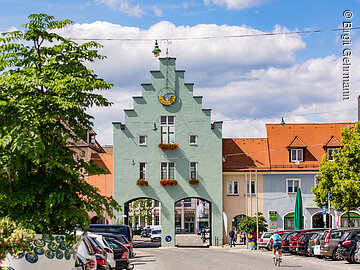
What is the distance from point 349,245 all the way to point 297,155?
A: 34818mm

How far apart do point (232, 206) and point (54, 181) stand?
50.0 metres

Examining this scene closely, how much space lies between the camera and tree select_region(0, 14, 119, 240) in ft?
41.8

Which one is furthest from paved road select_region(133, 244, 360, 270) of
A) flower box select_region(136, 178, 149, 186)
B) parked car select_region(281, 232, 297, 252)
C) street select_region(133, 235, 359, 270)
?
flower box select_region(136, 178, 149, 186)

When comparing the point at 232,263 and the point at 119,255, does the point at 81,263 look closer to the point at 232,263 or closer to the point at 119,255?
the point at 119,255

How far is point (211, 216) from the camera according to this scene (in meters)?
61.0

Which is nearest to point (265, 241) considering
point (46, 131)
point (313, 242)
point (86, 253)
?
point (313, 242)

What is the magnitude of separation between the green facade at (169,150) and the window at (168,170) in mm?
351

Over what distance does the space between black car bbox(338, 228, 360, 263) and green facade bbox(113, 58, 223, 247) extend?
31250 millimetres

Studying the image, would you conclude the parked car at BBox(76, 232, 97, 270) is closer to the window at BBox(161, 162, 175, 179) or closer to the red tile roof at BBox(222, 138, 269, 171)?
the window at BBox(161, 162, 175, 179)

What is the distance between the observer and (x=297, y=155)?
6372 centimetres

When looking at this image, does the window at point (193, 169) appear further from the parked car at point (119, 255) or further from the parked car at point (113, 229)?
the parked car at point (119, 255)

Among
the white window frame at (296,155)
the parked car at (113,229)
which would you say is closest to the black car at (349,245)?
the parked car at (113,229)

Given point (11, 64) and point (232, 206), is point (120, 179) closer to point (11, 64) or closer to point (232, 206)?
point (232, 206)

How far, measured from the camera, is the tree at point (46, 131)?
41.8ft
